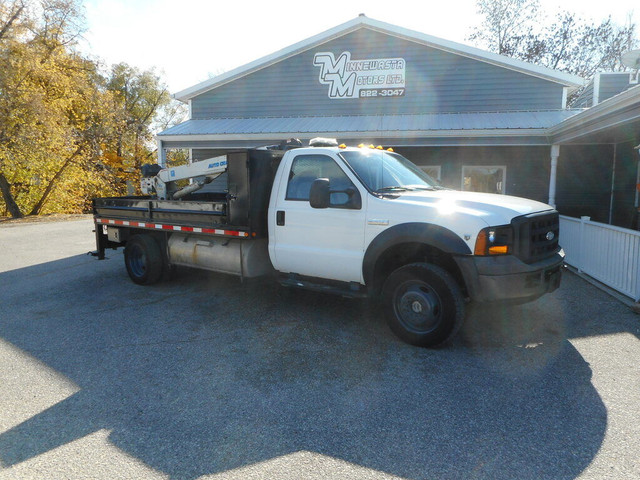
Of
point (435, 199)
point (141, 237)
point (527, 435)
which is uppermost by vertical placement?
point (435, 199)

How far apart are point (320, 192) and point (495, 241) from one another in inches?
71.8

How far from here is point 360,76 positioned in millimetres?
13758

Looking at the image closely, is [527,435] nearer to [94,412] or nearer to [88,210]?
[94,412]

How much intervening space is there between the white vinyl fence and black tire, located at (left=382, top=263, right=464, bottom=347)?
3380 mm

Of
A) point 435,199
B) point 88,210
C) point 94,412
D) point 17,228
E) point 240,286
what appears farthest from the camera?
point 88,210

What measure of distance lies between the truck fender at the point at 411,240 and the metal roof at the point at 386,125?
7.05 meters

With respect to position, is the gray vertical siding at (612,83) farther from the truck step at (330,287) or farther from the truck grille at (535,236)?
the truck step at (330,287)

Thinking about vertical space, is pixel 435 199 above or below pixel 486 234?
above

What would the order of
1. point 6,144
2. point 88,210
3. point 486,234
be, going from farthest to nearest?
point 88,210, point 6,144, point 486,234

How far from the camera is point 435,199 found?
4.61 metres

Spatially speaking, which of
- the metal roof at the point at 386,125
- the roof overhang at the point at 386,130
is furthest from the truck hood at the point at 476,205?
the metal roof at the point at 386,125

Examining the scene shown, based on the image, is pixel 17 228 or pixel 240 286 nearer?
pixel 240 286

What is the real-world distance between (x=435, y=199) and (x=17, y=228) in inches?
663

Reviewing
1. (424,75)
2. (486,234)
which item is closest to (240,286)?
(486,234)
